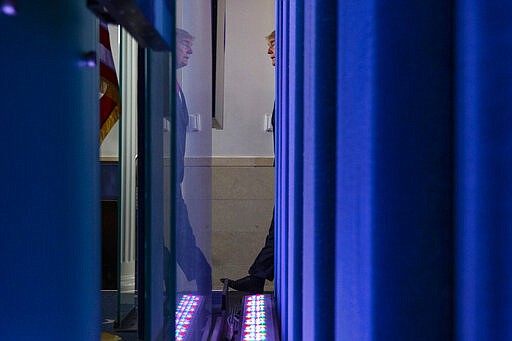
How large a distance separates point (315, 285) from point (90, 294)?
225 mm

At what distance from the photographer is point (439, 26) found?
0.96 feet

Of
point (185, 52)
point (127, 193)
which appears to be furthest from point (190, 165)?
point (127, 193)

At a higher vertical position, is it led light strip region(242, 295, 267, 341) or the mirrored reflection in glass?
the mirrored reflection in glass

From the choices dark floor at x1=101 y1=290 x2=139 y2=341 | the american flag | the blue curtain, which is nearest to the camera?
the blue curtain

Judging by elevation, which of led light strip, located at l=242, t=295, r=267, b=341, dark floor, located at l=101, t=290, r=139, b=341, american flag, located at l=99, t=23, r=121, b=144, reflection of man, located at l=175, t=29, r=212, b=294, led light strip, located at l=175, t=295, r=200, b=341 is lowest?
dark floor, located at l=101, t=290, r=139, b=341

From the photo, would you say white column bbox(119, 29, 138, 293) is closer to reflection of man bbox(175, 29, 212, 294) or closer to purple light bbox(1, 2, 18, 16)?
reflection of man bbox(175, 29, 212, 294)

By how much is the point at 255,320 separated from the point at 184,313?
32 cm

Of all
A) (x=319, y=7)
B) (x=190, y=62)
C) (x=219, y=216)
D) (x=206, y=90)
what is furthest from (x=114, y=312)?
(x=219, y=216)

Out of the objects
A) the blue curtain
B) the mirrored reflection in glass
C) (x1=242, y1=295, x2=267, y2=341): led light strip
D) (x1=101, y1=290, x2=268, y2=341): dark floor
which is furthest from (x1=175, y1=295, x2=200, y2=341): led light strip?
the blue curtain

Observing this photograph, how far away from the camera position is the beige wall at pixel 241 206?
335 cm

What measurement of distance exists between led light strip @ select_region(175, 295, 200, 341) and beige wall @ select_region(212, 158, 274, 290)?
7.16ft

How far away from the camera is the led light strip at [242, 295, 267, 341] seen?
1167 millimetres

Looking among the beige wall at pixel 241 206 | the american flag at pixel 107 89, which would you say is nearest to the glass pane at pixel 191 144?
the american flag at pixel 107 89

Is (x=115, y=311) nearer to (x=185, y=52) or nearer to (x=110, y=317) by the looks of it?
(x=110, y=317)
